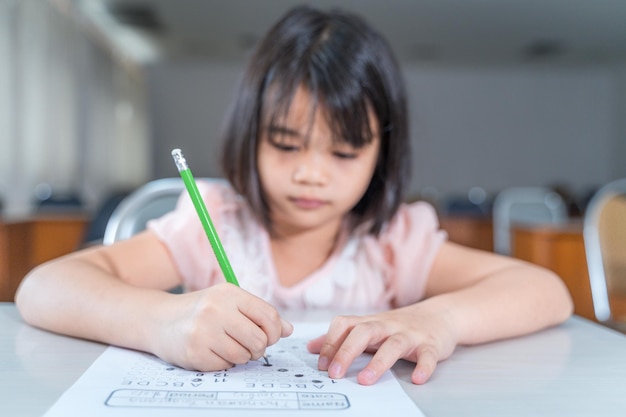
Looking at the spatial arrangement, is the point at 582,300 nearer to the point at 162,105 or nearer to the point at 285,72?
the point at 285,72

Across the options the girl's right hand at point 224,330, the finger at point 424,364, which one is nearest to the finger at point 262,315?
the girl's right hand at point 224,330

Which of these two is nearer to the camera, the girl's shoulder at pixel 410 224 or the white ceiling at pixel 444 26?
the girl's shoulder at pixel 410 224

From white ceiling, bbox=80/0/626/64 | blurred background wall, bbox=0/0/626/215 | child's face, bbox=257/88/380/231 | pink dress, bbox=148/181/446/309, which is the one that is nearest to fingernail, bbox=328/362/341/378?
child's face, bbox=257/88/380/231

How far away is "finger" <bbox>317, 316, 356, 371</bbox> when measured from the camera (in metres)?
0.45

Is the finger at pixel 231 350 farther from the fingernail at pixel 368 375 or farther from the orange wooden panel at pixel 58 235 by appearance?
the orange wooden panel at pixel 58 235

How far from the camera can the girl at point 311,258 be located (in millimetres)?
447

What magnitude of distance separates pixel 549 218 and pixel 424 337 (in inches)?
134

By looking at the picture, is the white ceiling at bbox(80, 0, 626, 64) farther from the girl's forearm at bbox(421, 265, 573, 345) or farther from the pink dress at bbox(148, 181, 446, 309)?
the girl's forearm at bbox(421, 265, 573, 345)

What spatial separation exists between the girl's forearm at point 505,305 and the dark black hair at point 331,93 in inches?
8.2

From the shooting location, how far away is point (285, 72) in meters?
0.71

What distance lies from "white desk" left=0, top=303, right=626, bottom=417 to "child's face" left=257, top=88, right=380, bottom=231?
243mm

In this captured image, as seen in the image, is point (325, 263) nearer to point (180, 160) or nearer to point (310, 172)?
point (310, 172)

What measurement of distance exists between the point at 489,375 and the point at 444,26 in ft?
17.5

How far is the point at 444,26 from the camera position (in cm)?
539
